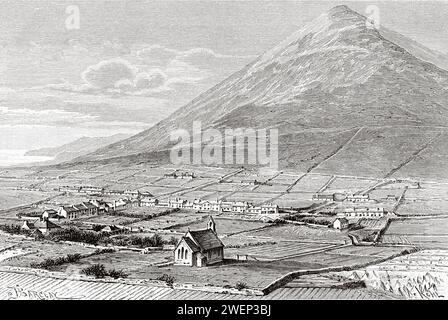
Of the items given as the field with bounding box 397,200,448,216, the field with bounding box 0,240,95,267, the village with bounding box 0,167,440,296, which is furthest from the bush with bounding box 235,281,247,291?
the field with bounding box 397,200,448,216

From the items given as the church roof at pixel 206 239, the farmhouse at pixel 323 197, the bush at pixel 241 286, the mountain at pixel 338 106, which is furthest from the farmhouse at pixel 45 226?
the farmhouse at pixel 323 197

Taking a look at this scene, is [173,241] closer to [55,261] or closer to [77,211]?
[55,261]

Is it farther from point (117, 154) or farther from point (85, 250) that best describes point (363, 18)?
point (85, 250)

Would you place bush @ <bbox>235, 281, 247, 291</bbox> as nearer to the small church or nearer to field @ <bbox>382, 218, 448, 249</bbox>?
the small church

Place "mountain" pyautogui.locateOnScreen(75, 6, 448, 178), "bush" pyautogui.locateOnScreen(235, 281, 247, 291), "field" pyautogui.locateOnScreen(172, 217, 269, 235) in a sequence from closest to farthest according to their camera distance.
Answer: "bush" pyautogui.locateOnScreen(235, 281, 247, 291) → "field" pyautogui.locateOnScreen(172, 217, 269, 235) → "mountain" pyautogui.locateOnScreen(75, 6, 448, 178)

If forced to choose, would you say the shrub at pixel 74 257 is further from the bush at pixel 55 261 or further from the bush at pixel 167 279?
the bush at pixel 167 279
